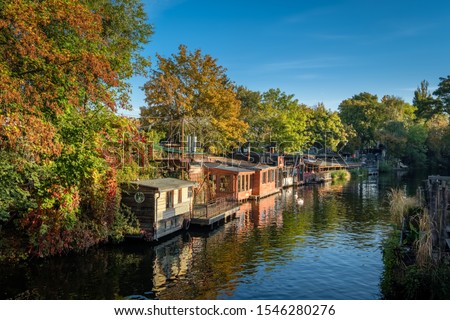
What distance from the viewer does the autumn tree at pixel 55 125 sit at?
63.7ft

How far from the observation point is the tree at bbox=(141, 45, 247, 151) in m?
54.3

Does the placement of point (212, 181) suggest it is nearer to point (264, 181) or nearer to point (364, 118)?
point (264, 181)

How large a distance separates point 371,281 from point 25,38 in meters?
20.7

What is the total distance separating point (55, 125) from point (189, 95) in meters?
33.8

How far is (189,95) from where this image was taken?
55469mm

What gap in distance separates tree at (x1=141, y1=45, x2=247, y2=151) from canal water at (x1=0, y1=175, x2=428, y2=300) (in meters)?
20.9

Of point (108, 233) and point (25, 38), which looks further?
point (108, 233)

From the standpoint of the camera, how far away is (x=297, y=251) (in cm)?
2844

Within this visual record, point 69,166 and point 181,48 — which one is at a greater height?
point 181,48

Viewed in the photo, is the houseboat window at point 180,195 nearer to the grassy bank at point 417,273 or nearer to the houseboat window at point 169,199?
the houseboat window at point 169,199

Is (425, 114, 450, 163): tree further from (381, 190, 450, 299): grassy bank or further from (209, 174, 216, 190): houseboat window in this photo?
(381, 190, 450, 299): grassy bank

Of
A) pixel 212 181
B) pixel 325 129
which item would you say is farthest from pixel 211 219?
pixel 325 129

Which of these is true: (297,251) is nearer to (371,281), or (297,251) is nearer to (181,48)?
(371,281)
